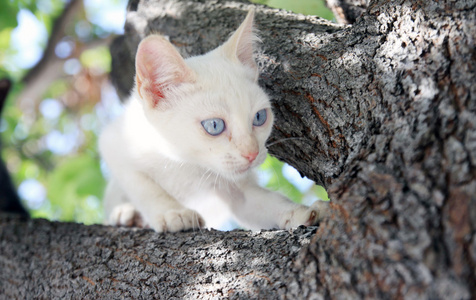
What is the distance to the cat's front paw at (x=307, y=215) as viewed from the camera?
5.99 ft

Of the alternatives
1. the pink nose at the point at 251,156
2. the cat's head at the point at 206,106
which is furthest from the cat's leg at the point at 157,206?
the pink nose at the point at 251,156

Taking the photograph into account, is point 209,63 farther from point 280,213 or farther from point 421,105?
point 421,105

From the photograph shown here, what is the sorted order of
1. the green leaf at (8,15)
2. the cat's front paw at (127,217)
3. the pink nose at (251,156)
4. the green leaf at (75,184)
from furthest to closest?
the green leaf at (75,184) < the green leaf at (8,15) < the cat's front paw at (127,217) < the pink nose at (251,156)

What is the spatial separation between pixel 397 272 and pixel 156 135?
4.79ft

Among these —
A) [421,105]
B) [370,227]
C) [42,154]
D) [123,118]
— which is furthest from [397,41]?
[42,154]

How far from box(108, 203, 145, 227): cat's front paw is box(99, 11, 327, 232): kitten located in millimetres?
335

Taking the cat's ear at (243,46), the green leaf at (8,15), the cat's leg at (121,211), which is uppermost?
the green leaf at (8,15)

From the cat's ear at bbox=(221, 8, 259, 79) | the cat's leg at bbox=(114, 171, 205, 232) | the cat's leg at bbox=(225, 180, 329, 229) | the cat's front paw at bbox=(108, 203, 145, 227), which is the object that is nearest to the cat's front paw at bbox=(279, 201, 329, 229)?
the cat's leg at bbox=(225, 180, 329, 229)

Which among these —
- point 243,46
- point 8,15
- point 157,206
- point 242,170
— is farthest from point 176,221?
point 8,15

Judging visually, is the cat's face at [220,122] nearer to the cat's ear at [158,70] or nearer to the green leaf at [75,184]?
the cat's ear at [158,70]

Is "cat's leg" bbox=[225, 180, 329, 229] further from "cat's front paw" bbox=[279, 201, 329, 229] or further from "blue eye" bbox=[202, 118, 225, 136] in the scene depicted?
"blue eye" bbox=[202, 118, 225, 136]

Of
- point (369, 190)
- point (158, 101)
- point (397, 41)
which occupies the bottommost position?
point (369, 190)

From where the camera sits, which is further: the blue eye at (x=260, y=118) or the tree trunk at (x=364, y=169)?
the blue eye at (x=260, y=118)

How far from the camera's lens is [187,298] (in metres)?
1.47
